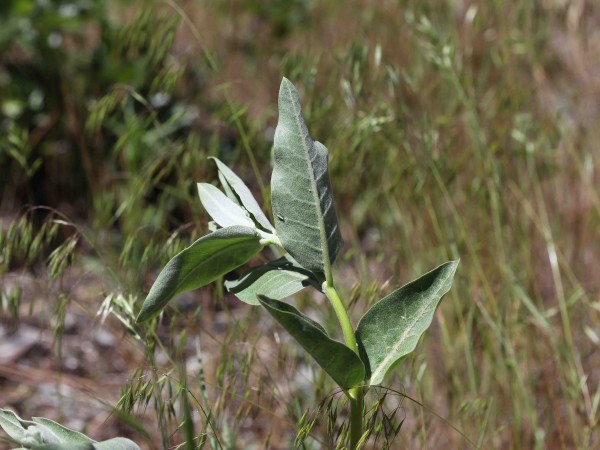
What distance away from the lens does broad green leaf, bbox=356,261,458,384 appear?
781mm

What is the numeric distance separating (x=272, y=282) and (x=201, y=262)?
88 millimetres

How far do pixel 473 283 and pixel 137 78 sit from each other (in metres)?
1.39

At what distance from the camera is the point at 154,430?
1866mm

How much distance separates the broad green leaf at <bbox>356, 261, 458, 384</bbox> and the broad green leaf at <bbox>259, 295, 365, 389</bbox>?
38 millimetres

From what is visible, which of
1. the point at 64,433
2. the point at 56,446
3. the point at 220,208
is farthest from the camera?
the point at 220,208

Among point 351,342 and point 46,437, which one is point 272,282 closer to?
point 351,342

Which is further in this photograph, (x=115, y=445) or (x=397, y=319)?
(x=397, y=319)

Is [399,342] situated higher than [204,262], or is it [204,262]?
[204,262]

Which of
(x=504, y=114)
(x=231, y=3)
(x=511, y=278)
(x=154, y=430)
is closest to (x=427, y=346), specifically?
(x=511, y=278)

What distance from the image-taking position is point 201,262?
761 mm

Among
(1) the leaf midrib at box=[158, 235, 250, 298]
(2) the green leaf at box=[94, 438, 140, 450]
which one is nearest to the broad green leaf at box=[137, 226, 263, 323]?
(1) the leaf midrib at box=[158, 235, 250, 298]

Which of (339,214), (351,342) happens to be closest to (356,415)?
(351,342)

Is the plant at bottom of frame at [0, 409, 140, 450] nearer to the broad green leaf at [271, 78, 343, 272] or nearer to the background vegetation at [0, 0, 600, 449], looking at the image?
the background vegetation at [0, 0, 600, 449]

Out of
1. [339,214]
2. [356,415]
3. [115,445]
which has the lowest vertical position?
[339,214]
